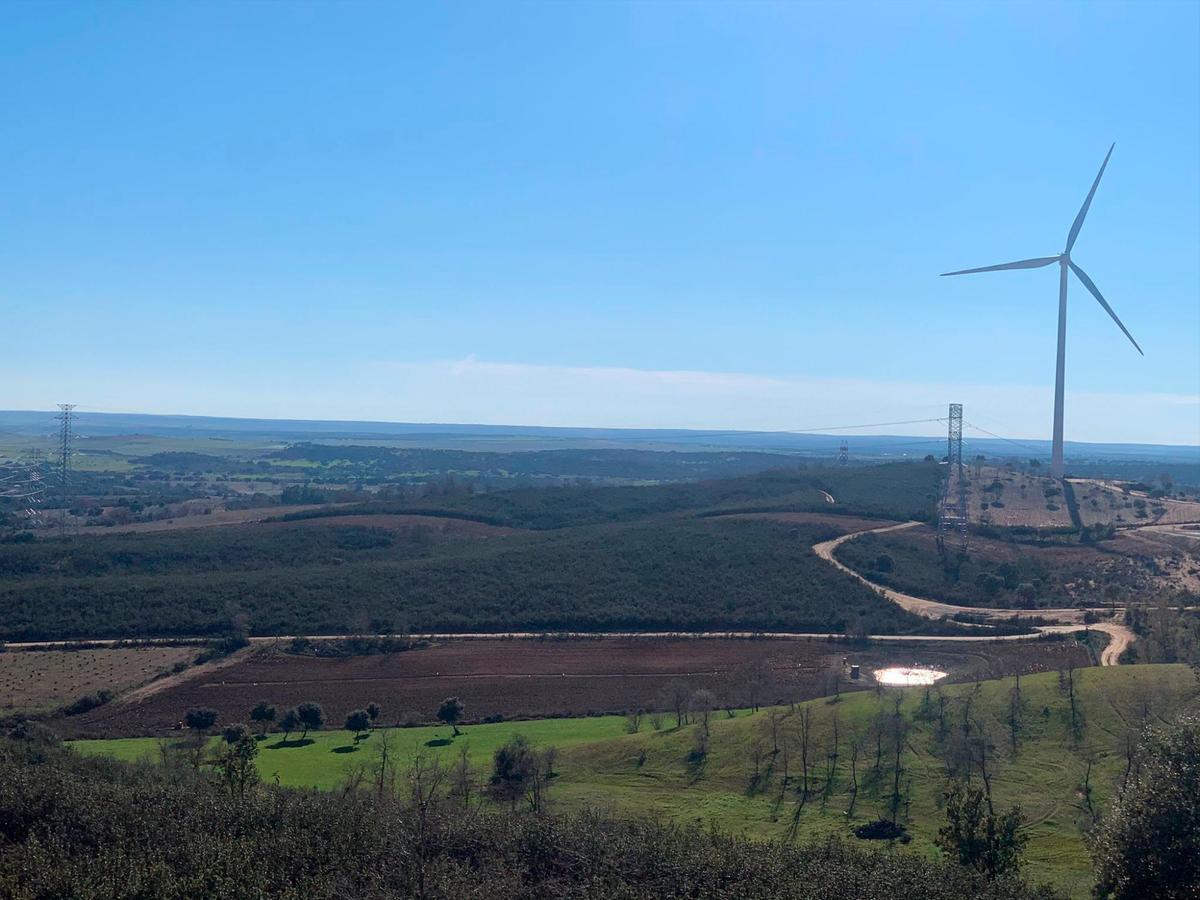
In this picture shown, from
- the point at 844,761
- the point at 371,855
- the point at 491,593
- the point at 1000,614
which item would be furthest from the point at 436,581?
the point at 371,855

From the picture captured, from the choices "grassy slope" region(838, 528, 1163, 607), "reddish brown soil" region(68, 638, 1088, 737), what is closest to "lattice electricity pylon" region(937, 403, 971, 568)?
"grassy slope" region(838, 528, 1163, 607)

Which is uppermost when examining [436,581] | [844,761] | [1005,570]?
[1005,570]

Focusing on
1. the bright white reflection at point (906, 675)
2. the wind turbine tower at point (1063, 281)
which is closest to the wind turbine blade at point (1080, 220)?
the wind turbine tower at point (1063, 281)

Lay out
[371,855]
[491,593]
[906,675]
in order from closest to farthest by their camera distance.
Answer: [371,855], [906,675], [491,593]

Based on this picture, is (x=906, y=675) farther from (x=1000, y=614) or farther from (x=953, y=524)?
(x=953, y=524)

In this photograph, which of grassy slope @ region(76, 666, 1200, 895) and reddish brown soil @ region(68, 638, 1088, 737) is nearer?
grassy slope @ region(76, 666, 1200, 895)

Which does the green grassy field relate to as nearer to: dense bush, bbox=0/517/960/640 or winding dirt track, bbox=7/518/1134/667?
winding dirt track, bbox=7/518/1134/667
